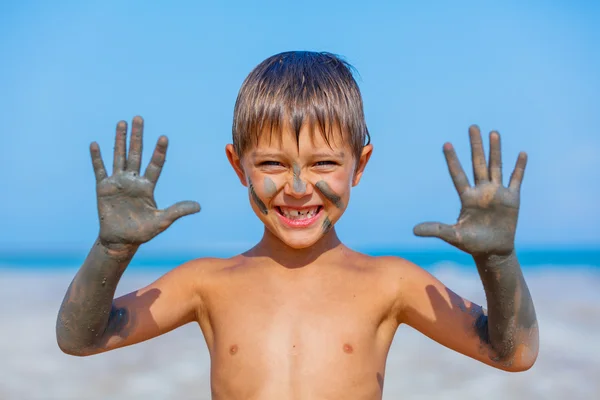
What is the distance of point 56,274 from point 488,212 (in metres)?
13.6

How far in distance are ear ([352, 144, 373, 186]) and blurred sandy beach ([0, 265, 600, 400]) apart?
9.59ft

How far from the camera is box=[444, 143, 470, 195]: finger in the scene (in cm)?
224

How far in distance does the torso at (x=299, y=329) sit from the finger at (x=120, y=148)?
0.68 m

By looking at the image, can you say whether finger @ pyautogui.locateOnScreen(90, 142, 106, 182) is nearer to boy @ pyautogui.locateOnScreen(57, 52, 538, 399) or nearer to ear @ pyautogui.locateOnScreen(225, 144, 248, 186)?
boy @ pyautogui.locateOnScreen(57, 52, 538, 399)

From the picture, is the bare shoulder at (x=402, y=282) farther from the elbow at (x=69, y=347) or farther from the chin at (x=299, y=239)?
the elbow at (x=69, y=347)

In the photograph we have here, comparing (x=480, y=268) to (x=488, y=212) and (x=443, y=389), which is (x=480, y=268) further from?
(x=443, y=389)

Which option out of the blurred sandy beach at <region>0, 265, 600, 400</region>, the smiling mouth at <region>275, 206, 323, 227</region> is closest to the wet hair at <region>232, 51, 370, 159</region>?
the smiling mouth at <region>275, 206, 323, 227</region>

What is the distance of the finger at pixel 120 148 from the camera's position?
233 cm

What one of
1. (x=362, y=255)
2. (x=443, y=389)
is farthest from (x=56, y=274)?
(x=362, y=255)

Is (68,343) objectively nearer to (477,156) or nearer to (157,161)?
(157,161)

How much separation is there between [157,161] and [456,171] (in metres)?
0.89

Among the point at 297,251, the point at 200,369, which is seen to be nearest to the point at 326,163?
the point at 297,251

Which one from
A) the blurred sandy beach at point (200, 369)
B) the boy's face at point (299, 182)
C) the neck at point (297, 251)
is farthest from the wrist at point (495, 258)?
the blurred sandy beach at point (200, 369)

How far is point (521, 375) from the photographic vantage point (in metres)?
5.82
